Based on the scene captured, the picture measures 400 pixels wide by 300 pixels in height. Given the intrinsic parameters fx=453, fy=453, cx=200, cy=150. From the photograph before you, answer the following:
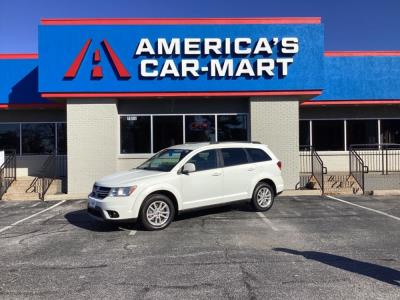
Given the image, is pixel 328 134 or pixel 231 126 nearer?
pixel 231 126

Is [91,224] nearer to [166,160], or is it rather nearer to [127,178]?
[127,178]

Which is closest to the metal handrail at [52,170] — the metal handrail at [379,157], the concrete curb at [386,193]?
the concrete curb at [386,193]

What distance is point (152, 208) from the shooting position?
9.12m

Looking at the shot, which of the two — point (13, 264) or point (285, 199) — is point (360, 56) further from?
point (13, 264)

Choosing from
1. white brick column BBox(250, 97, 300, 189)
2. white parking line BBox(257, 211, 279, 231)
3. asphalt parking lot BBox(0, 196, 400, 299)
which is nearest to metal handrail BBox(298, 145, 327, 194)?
white brick column BBox(250, 97, 300, 189)

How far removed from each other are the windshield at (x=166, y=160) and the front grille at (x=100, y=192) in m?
1.32

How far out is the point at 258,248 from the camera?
296 inches

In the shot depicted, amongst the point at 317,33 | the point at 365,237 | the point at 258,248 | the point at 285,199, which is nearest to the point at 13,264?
the point at 258,248

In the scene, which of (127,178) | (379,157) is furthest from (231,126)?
(127,178)

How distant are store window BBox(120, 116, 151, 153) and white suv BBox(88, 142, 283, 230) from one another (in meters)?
5.39

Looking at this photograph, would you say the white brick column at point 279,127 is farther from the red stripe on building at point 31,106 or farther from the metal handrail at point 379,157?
the red stripe on building at point 31,106

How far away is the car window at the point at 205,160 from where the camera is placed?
10.0m

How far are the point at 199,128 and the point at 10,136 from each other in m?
7.92

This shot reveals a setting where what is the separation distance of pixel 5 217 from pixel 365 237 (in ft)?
27.2
